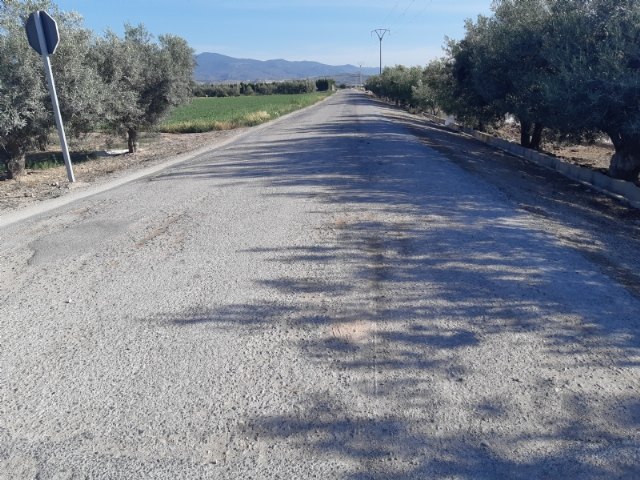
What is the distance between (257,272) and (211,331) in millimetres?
1203

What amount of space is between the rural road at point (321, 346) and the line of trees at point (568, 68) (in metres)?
3.48

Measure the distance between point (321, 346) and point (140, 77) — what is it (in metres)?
17.1

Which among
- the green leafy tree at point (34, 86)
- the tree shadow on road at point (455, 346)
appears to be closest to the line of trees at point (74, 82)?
the green leafy tree at point (34, 86)

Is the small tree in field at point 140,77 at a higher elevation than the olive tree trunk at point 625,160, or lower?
higher

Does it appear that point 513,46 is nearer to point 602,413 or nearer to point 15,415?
point 602,413

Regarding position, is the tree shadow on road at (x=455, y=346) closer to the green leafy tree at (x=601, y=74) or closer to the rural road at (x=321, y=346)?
the rural road at (x=321, y=346)

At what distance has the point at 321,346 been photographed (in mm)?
3666

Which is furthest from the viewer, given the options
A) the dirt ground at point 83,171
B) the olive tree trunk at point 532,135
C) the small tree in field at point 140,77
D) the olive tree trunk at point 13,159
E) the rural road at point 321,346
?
the olive tree trunk at point 532,135

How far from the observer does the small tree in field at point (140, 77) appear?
52.7 ft

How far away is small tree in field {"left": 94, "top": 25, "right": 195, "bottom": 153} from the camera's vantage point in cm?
1606

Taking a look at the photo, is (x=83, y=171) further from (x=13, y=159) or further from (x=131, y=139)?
(x=131, y=139)

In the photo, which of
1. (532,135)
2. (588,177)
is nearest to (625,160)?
(588,177)

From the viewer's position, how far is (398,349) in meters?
3.63

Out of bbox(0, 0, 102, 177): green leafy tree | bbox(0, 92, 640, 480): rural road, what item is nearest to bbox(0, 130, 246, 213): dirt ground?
bbox(0, 0, 102, 177): green leafy tree
